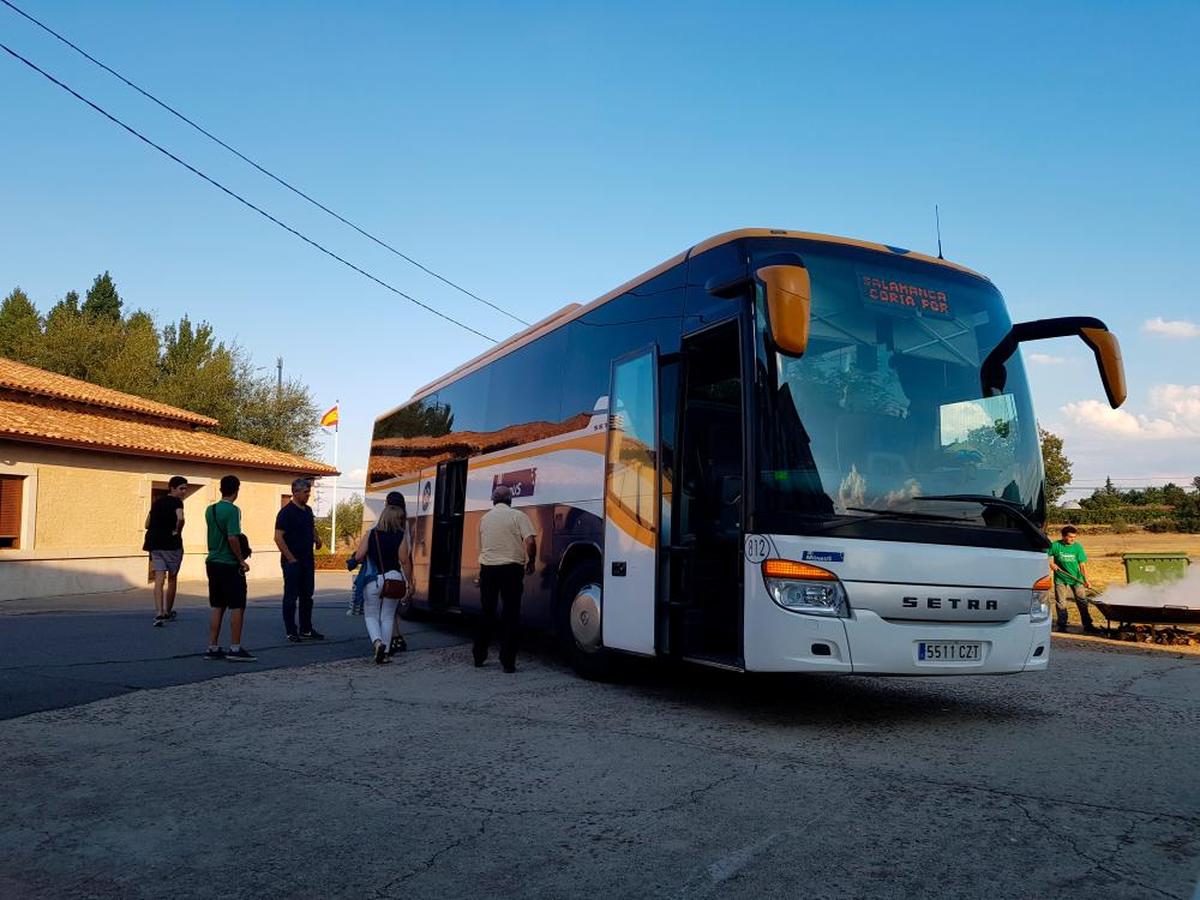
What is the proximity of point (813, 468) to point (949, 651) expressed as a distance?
5.17 feet

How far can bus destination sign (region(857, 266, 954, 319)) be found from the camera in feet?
22.8

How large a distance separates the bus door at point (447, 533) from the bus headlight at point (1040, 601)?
7.17m

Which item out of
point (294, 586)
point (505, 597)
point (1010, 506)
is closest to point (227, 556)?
point (294, 586)

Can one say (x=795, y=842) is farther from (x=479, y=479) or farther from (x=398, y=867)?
(x=479, y=479)

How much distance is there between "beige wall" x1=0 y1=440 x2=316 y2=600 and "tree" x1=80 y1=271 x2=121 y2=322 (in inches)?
1513

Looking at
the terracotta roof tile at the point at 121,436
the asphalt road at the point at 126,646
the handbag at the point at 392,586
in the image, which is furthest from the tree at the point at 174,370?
the handbag at the point at 392,586

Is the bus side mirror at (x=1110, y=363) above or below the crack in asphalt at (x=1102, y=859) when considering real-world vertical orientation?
above

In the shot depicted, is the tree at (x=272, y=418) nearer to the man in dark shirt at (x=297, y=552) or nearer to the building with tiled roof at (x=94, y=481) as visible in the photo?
the building with tiled roof at (x=94, y=481)

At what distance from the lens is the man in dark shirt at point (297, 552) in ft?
37.2

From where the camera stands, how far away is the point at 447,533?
41.8 feet

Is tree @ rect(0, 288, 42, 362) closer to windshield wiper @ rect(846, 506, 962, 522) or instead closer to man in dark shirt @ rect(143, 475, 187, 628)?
man in dark shirt @ rect(143, 475, 187, 628)

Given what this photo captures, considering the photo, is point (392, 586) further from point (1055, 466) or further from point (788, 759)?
point (1055, 466)

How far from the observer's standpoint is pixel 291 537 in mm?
11352

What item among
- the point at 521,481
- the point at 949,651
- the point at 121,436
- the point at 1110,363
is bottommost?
the point at 949,651
